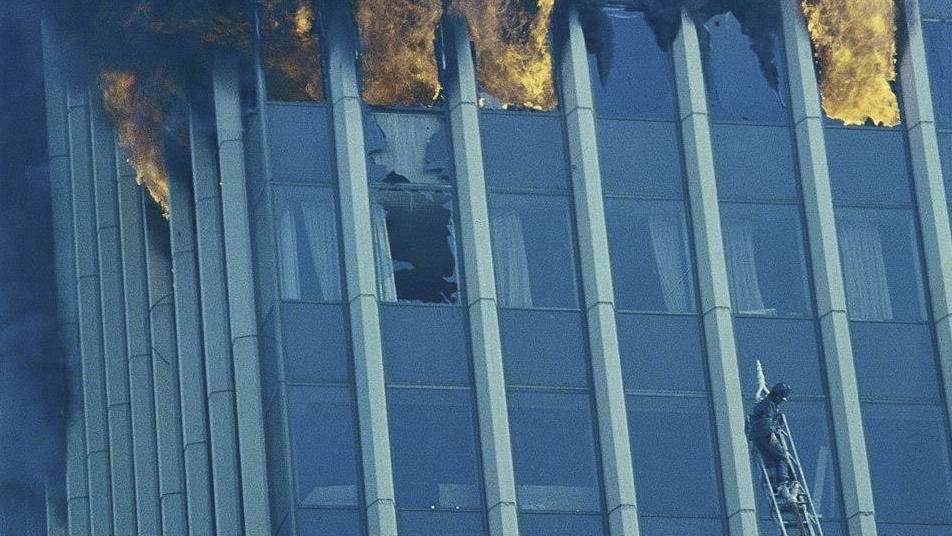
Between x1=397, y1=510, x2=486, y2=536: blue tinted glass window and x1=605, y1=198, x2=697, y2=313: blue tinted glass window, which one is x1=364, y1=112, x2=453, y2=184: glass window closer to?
x1=605, y1=198, x2=697, y2=313: blue tinted glass window

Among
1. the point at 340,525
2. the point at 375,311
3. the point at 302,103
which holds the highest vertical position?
the point at 302,103

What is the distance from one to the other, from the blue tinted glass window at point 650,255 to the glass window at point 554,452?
2.18 meters

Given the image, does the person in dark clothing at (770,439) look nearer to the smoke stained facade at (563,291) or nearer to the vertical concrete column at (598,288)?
the smoke stained facade at (563,291)

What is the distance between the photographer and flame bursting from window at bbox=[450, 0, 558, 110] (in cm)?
5650

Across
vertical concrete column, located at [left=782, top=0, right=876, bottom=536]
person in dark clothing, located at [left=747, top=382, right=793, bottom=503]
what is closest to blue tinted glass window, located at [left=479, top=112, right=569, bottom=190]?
vertical concrete column, located at [left=782, top=0, right=876, bottom=536]

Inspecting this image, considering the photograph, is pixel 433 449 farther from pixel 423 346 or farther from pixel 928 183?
pixel 928 183

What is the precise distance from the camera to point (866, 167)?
57.8 meters

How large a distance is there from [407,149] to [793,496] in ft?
31.6

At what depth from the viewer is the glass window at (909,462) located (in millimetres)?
55719

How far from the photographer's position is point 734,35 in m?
58.0

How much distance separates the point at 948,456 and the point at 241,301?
1208 centimetres

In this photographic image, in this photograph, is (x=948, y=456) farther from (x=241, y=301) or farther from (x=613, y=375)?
(x=241, y=301)

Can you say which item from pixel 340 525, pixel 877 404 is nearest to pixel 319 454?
pixel 340 525

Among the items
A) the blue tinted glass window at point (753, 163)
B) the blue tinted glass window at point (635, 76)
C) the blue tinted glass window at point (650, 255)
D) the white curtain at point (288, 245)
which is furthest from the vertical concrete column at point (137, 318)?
the blue tinted glass window at point (753, 163)
